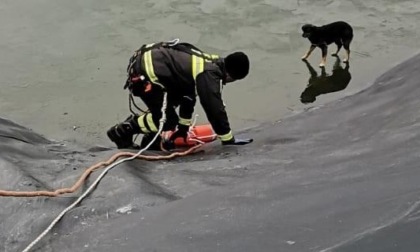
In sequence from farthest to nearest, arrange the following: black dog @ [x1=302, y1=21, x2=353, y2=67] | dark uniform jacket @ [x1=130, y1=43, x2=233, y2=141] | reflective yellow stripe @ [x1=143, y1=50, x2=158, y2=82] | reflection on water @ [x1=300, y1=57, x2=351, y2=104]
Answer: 1. black dog @ [x1=302, y1=21, x2=353, y2=67]
2. reflection on water @ [x1=300, y1=57, x2=351, y2=104]
3. reflective yellow stripe @ [x1=143, y1=50, x2=158, y2=82]
4. dark uniform jacket @ [x1=130, y1=43, x2=233, y2=141]

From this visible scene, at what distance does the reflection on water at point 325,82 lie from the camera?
24.3 feet

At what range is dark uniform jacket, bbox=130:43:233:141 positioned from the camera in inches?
182

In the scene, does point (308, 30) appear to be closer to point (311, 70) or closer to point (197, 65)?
point (311, 70)

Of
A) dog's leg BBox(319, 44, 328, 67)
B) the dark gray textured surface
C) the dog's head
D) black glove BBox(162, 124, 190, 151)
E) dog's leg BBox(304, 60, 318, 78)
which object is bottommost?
dog's leg BBox(304, 60, 318, 78)

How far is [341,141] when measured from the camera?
4.72 m

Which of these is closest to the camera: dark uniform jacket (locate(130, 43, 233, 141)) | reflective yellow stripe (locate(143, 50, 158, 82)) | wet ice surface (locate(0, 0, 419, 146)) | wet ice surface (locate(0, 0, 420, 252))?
wet ice surface (locate(0, 0, 420, 252))

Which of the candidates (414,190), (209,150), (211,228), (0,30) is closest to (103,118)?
(209,150)

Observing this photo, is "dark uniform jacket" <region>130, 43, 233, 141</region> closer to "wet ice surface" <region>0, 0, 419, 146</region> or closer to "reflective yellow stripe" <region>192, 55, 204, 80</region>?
"reflective yellow stripe" <region>192, 55, 204, 80</region>

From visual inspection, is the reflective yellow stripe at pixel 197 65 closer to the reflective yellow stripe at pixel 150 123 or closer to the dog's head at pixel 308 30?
the reflective yellow stripe at pixel 150 123

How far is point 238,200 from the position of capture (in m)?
3.05

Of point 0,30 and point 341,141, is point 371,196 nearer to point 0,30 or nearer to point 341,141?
point 341,141

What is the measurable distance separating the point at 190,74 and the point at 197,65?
10cm

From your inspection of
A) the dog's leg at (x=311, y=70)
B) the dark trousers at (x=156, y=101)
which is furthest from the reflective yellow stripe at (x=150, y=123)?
the dog's leg at (x=311, y=70)

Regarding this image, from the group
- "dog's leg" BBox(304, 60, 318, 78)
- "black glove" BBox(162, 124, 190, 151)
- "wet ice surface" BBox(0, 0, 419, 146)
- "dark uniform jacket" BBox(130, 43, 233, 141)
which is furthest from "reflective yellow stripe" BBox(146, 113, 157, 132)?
"dog's leg" BBox(304, 60, 318, 78)
